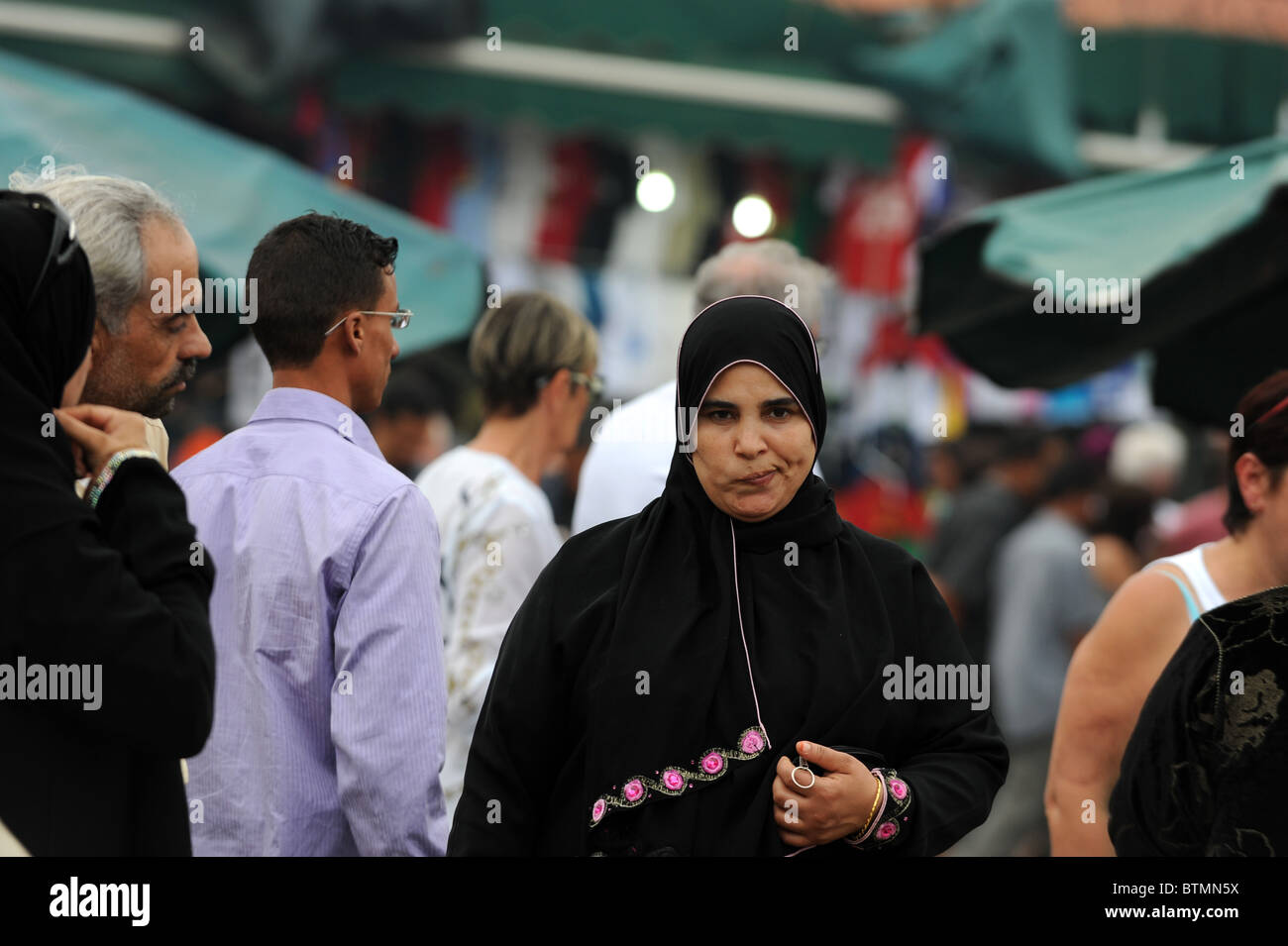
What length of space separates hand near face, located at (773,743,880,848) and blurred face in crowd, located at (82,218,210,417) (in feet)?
3.98

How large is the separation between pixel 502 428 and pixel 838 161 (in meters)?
7.39

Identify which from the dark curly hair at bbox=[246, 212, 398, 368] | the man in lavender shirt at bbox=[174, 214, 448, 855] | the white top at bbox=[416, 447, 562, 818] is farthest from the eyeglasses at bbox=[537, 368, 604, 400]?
the man in lavender shirt at bbox=[174, 214, 448, 855]

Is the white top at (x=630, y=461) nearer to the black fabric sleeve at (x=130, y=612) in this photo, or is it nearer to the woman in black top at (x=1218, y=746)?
the woman in black top at (x=1218, y=746)

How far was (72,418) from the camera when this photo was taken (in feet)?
7.22

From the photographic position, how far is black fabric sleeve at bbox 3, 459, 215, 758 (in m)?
2.01

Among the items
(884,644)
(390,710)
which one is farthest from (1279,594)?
(390,710)

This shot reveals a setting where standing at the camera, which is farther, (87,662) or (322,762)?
(322,762)

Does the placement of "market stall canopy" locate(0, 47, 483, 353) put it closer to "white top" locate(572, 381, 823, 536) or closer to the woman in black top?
"white top" locate(572, 381, 823, 536)

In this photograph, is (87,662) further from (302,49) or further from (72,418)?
(302,49)

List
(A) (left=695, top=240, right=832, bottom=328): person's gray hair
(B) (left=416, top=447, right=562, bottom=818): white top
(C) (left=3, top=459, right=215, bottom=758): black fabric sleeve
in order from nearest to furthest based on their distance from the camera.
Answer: (C) (left=3, top=459, right=215, bottom=758): black fabric sleeve
(B) (left=416, top=447, right=562, bottom=818): white top
(A) (left=695, top=240, right=832, bottom=328): person's gray hair

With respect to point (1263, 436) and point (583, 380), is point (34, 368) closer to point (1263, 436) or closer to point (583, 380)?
A: point (583, 380)

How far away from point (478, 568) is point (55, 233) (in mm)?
1874

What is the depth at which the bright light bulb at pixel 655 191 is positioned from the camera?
6.27 meters

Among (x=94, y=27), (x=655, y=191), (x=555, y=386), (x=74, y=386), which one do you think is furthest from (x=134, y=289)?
(x=94, y=27)
